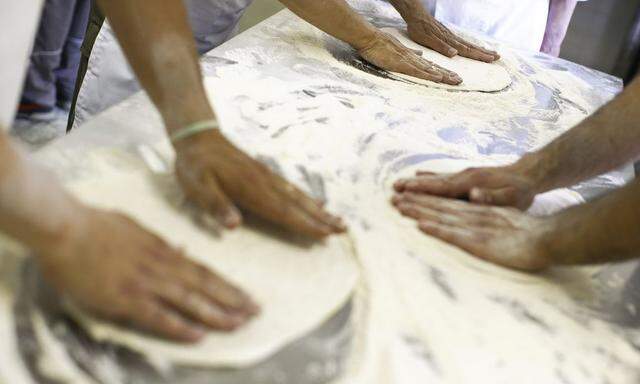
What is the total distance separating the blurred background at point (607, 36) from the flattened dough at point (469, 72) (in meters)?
1.85

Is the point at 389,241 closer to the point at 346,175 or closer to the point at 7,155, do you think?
the point at 346,175

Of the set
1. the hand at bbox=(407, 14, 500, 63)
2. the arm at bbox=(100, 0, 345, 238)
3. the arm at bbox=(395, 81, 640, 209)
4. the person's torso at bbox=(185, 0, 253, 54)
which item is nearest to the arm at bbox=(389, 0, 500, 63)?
the hand at bbox=(407, 14, 500, 63)

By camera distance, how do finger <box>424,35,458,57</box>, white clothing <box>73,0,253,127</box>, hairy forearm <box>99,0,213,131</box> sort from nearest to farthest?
hairy forearm <box>99,0,213,131</box>
white clothing <box>73,0,253,127</box>
finger <box>424,35,458,57</box>

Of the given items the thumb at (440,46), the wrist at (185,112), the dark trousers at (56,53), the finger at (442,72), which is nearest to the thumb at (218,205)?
the wrist at (185,112)

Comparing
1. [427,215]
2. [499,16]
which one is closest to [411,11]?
[499,16]

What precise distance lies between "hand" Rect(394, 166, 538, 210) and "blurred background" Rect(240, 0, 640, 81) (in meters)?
2.48

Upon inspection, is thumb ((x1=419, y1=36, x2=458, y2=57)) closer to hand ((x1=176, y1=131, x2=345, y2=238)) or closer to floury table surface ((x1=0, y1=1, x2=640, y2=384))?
floury table surface ((x1=0, y1=1, x2=640, y2=384))

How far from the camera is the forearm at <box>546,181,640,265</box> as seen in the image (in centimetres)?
85

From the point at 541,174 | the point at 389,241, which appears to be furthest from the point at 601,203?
the point at 389,241

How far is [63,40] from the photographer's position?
88.0 inches

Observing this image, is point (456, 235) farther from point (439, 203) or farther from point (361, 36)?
point (361, 36)

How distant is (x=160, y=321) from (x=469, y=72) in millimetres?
1245

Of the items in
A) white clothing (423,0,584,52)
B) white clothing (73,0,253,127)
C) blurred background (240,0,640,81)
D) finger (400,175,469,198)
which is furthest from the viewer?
blurred background (240,0,640,81)

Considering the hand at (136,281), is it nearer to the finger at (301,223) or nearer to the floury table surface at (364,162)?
the floury table surface at (364,162)
